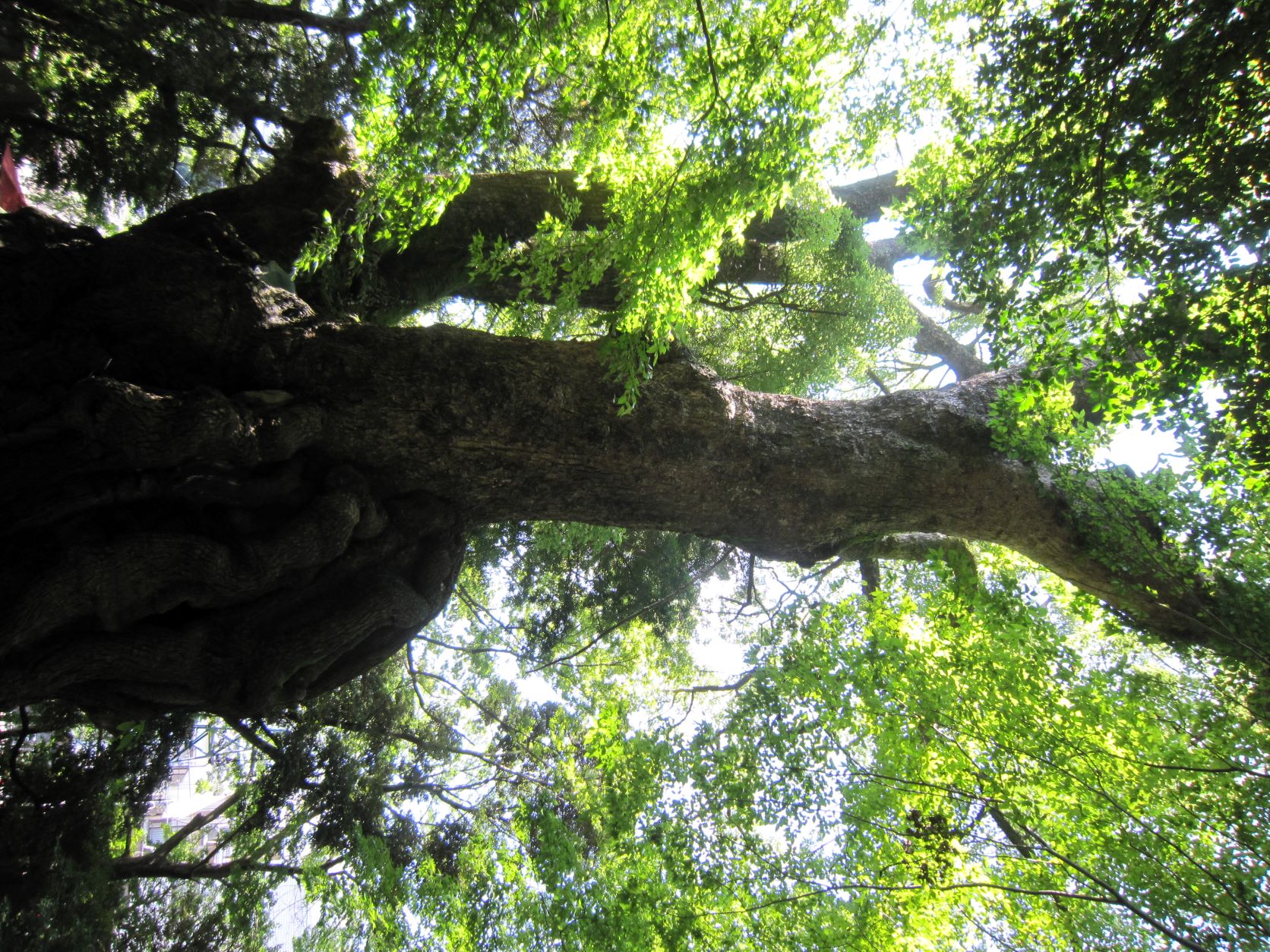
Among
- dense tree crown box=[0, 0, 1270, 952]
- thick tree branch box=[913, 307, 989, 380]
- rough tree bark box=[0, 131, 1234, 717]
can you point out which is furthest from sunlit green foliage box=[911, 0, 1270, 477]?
thick tree branch box=[913, 307, 989, 380]

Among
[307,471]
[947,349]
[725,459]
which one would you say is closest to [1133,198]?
[725,459]

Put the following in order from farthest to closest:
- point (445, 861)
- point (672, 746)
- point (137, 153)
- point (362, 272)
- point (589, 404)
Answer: point (445, 861), point (137, 153), point (362, 272), point (672, 746), point (589, 404)

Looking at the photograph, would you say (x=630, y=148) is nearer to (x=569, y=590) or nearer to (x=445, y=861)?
(x=569, y=590)

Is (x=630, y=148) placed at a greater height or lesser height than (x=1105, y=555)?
greater

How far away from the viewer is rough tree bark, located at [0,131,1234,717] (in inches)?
114

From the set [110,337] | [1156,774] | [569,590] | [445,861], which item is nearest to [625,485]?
[110,337]

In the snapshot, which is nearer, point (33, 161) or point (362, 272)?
point (362, 272)

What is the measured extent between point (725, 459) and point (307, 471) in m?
2.22

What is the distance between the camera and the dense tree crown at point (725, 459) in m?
2.86

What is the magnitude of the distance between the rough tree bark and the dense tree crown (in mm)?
20

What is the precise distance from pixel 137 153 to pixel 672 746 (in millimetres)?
7550

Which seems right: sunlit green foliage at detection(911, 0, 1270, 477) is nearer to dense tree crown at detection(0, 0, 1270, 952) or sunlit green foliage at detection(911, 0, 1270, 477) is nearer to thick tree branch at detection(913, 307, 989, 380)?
dense tree crown at detection(0, 0, 1270, 952)

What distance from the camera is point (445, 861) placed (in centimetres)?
752

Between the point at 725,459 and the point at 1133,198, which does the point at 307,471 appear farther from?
the point at 1133,198
